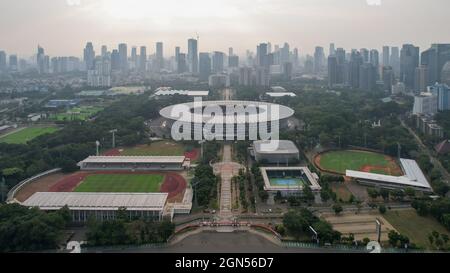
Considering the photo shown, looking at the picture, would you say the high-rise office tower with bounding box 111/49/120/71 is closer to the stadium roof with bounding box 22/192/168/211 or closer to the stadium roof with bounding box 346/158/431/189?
the stadium roof with bounding box 22/192/168/211

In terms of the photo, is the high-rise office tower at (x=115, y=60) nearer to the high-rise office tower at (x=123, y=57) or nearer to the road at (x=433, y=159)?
the high-rise office tower at (x=123, y=57)

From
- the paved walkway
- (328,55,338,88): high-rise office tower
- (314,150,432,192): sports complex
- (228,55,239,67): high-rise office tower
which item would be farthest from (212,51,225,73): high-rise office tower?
(314,150,432,192): sports complex

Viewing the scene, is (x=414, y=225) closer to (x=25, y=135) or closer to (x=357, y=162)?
(x=357, y=162)

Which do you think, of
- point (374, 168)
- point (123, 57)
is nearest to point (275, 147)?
point (374, 168)

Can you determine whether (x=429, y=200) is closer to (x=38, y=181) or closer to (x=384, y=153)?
(x=384, y=153)

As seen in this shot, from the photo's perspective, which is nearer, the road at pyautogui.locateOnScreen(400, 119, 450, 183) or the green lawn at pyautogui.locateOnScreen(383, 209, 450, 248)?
the green lawn at pyautogui.locateOnScreen(383, 209, 450, 248)

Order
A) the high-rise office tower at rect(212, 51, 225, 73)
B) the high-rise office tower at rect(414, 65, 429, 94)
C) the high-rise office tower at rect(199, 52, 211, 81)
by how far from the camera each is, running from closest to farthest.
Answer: the high-rise office tower at rect(414, 65, 429, 94) < the high-rise office tower at rect(199, 52, 211, 81) < the high-rise office tower at rect(212, 51, 225, 73)

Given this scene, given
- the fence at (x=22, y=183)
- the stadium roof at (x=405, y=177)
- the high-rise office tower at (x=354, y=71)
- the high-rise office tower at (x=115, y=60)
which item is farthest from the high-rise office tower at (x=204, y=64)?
the stadium roof at (x=405, y=177)

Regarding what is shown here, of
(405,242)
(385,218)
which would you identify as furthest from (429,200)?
(405,242)
